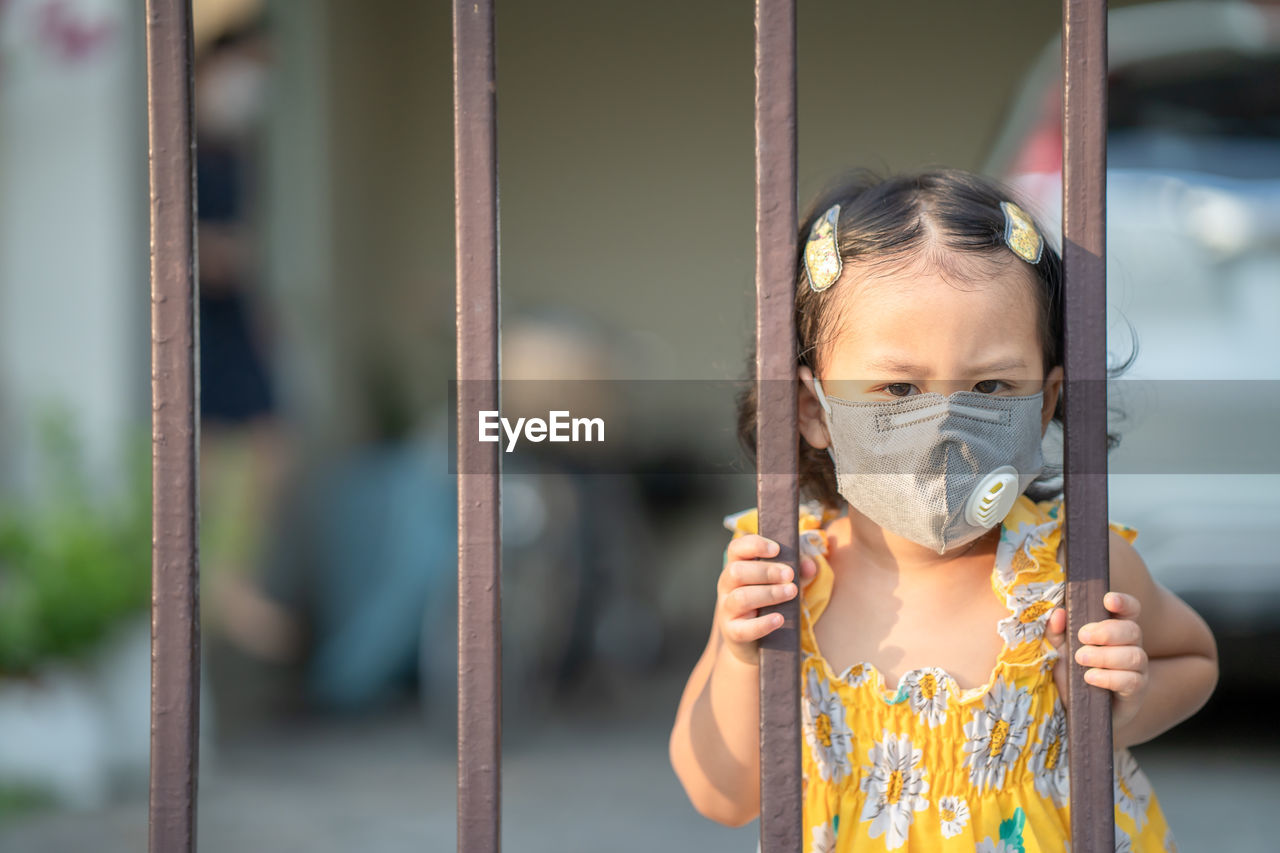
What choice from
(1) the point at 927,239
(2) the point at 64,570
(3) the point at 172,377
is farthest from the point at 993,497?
(2) the point at 64,570

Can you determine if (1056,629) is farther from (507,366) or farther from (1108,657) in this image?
(507,366)

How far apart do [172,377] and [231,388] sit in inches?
101

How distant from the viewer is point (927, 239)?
3.66 ft

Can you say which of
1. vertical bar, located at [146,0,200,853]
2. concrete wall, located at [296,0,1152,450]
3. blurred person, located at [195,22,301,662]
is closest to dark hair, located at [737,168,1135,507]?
vertical bar, located at [146,0,200,853]

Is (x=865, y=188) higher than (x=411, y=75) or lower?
lower

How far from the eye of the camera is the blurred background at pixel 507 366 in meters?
2.34

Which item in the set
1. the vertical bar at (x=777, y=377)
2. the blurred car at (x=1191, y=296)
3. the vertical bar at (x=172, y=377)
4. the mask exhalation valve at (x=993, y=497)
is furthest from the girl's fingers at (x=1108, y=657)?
the blurred car at (x=1191, y=296)

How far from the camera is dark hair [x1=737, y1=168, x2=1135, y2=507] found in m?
1.11

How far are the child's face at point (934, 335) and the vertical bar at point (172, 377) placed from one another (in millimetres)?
597

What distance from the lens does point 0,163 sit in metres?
2.92

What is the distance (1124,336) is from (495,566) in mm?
1581

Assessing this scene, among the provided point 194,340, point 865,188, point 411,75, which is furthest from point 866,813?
point 411,75

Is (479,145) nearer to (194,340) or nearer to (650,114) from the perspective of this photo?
(194,340)

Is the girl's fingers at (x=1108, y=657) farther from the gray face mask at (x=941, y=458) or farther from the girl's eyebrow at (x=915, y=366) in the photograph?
the girl's eyebrow at (x=915, y=366)
